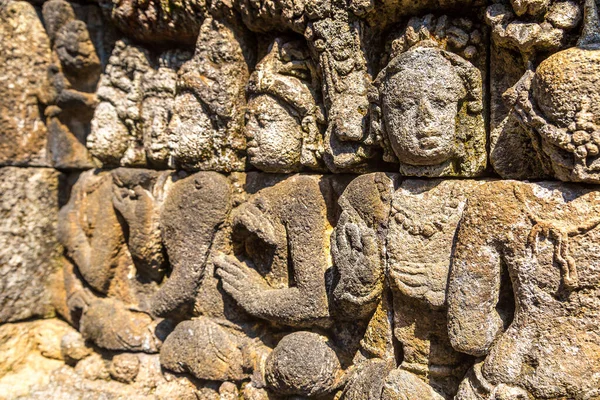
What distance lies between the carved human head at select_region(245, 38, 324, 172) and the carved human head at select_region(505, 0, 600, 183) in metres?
1.02

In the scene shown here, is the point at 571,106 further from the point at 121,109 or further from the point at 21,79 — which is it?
the point at 21,79

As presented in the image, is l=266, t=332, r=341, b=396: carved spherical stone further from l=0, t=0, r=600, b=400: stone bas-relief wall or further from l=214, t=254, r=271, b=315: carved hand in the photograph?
l=214, t=254, r=271, b=315: carved hand

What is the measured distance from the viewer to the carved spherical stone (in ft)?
8.18

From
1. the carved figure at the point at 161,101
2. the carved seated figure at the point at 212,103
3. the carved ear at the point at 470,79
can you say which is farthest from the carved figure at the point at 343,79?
the carved figure at the point at 161,101

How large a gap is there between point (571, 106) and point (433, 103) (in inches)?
19.6

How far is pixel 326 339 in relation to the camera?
2.66 m

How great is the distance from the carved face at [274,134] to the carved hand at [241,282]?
576 mm

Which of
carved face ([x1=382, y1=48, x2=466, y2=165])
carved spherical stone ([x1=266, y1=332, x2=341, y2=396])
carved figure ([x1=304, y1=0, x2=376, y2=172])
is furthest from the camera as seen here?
carved spherical stone ([x1=266, y1=332, x2=341, y2=396])

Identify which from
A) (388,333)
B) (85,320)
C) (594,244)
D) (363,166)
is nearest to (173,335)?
(85,320)

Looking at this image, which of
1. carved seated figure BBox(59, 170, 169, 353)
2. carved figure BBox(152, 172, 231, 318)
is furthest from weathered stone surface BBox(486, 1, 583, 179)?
carved seated figure BBox(59, 170, 169, 353)

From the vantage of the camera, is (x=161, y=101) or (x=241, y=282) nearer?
(x=241, y=282)

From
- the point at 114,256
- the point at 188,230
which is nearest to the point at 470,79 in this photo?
the point at 188,230

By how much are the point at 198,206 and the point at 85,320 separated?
1.15 metres

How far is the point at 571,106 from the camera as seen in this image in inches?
68.7
